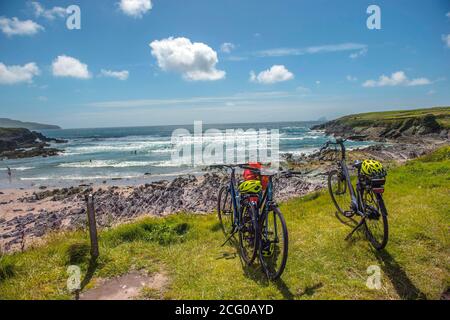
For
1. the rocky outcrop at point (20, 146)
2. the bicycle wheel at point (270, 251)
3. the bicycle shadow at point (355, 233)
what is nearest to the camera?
the bicycle wheel at point (270, 251)

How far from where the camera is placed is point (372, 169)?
5547mm

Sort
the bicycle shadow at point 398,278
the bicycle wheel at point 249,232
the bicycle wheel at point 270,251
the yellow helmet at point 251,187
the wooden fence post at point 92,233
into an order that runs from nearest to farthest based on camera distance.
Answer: the bicycle shadow at point 398,278
the bicycle wheel at point 270,251
the bicycle wheel at point 249,232
the yellow helmet at point 251,187
the wooden fence post at point 92,233

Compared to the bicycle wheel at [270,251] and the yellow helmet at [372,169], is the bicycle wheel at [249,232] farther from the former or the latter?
the yellow helmet at [372,169]

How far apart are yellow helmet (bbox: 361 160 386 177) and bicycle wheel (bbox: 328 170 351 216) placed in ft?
5.89

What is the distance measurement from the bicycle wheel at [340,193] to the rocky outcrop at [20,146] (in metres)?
58.4

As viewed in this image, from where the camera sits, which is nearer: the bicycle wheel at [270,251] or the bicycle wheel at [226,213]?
the bicycle wheel at [270,251]

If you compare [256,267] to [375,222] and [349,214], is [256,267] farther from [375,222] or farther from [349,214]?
[349,214]

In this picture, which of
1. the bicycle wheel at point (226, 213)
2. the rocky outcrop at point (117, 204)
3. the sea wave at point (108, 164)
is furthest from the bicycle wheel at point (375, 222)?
the sea wave at point (108, 164)

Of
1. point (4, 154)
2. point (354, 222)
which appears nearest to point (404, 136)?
point (354, 222)

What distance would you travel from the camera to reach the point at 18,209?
1966cm

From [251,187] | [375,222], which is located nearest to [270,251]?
[251,187]

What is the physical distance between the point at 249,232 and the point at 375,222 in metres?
2.58

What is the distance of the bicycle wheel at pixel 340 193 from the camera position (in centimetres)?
758

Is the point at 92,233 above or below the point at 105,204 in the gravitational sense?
above
